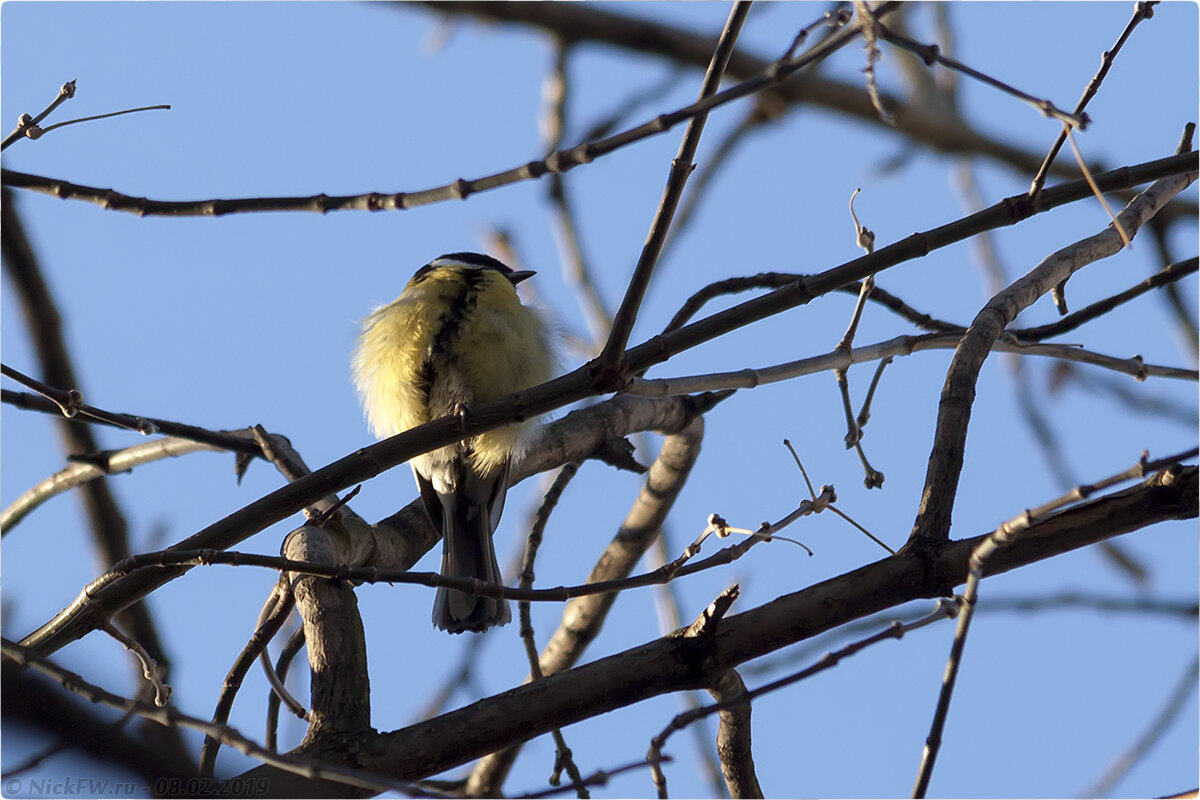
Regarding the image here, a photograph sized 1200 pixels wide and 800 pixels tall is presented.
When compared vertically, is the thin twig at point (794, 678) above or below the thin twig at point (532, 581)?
below

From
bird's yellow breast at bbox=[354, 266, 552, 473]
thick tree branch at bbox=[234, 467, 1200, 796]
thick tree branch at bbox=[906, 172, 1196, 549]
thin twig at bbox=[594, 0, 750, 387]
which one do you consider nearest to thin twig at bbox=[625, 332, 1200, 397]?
thick tree branch at bbox=[906, 172, 1196, 549]

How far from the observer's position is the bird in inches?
150

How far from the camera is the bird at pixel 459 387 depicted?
3799 millimetres

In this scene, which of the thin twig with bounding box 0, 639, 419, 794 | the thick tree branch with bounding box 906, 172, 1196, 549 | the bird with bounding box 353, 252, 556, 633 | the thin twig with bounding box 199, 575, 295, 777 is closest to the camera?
the thin twig with bounding box 0, 639, 419, 794

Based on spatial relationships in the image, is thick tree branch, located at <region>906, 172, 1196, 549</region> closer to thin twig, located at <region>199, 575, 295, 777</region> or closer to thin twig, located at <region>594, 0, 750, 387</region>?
thin twig, located at <region>594, 0, 750, 387</region>

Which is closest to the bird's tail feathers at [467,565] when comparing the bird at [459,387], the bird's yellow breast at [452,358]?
the bird at [459,387]

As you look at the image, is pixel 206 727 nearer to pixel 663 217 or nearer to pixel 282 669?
pixel 663 217

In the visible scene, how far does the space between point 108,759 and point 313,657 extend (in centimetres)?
185

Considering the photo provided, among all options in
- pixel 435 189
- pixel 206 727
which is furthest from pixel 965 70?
pixel 206 727

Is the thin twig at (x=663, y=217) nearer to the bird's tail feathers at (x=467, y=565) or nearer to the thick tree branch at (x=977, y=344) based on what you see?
the thick tree branch at (x=977, y=344)

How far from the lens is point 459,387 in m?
3.82

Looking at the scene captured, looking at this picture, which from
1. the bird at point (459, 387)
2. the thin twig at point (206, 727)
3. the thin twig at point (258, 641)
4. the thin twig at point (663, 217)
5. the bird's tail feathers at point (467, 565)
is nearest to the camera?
the thin twig at point (206, 727)

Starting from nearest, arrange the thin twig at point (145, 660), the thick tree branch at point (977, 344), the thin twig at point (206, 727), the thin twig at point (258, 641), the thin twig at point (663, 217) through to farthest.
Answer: the thin twig at point (206, 727), the thin twig at point (663, 217), the thin twig at point (145, 660), the thick tree branch at point (977, 344), the thin twig at point (258, 641)

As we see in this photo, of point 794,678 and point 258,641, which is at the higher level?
point 258,641
